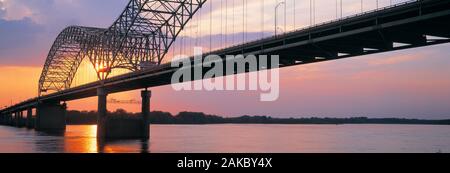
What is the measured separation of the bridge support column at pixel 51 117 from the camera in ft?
480

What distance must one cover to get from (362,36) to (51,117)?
118359 millimetres

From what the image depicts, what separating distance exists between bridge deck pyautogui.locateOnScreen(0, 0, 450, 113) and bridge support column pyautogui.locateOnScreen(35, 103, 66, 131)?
95.1 metres

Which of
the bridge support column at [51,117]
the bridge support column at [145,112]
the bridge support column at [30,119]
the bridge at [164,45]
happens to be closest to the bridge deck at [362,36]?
the bridge at [164,45]

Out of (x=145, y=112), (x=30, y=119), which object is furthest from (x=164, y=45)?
(x=30, y=119)

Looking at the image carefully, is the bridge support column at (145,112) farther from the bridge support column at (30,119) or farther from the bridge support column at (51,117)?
the bridge support column at (30,119)

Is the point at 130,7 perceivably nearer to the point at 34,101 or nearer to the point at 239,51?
the point at 239,51

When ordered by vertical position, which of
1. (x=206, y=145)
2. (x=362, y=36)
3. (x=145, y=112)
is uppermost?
(x=362, y=36)

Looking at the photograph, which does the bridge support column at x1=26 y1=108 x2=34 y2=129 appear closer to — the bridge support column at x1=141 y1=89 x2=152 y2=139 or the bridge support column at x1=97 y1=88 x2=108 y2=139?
the bridge support column at x1=97 y1=88 x2=108 y2=139

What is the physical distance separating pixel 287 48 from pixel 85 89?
2568 inches

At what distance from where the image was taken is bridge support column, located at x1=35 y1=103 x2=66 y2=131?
146 metres

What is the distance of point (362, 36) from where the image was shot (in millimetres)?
43844

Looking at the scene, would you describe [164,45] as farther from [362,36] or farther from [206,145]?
[362,36]
